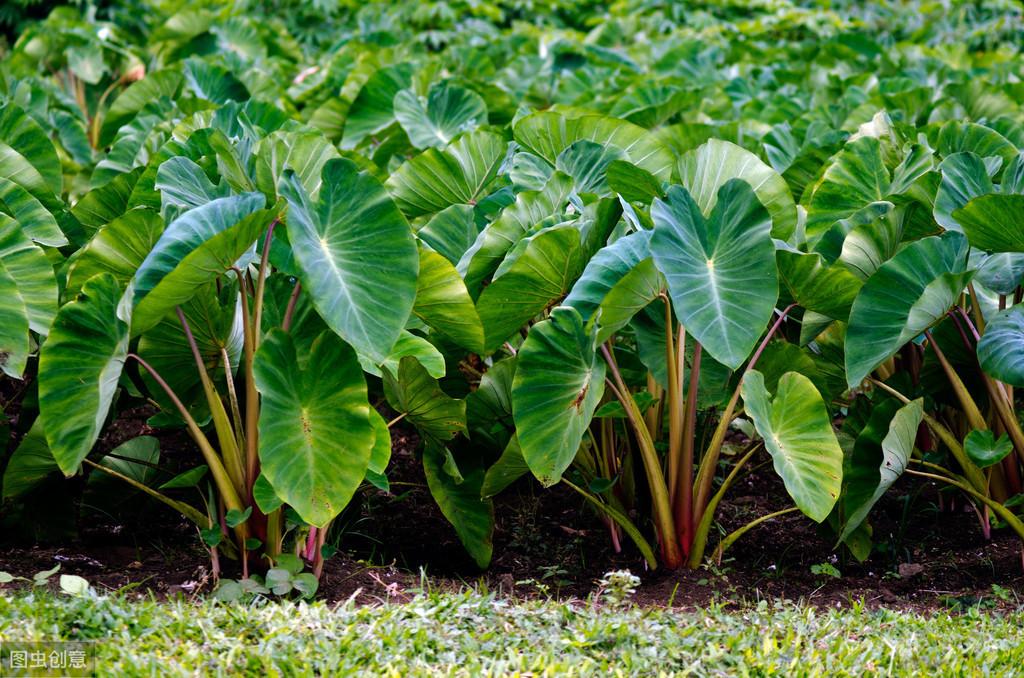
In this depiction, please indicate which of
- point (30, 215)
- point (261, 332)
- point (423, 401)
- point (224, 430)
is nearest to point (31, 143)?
point (30, 215)

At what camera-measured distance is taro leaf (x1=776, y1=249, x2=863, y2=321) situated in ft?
7.70

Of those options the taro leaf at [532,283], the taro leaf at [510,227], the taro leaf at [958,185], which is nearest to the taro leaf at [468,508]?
the taro leaf at [532,283]

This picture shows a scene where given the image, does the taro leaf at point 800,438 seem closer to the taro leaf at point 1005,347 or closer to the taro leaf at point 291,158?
the taro leaf at point 1005,347

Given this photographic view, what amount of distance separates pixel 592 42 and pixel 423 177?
19.0ft

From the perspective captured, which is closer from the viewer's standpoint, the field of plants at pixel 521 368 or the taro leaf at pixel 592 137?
the field of plants at pixel 521 368

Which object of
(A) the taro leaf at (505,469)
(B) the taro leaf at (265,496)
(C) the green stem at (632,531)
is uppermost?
(B) the taro leaf at (265,496)

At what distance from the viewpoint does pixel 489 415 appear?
2645mm

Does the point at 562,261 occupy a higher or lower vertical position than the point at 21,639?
higher

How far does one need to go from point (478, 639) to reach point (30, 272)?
136 centimetres

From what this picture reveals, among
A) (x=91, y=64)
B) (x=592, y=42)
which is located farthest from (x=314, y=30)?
(x=91, y=64)

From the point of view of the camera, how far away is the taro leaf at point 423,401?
7.88 ft

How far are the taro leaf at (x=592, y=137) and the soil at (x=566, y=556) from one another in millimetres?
1007

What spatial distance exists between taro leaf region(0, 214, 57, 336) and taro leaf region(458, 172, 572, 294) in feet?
3.22

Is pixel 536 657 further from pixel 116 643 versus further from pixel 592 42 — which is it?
pixel 592 42
